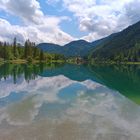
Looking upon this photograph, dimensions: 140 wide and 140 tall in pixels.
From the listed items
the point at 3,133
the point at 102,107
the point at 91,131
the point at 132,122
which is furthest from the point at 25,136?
the point at 102,107

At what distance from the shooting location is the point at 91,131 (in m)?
21.8

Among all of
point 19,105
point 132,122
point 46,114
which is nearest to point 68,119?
point 46,114

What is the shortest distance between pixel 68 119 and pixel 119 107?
10.2m

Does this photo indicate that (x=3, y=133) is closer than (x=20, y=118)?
Yes

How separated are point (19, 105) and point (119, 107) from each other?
11176mm

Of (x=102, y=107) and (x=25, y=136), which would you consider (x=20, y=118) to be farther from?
(x=102, y=107)

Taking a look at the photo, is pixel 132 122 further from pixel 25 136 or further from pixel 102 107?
pixel 25 136

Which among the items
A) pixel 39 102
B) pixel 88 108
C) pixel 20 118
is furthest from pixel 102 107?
pixel 20 118

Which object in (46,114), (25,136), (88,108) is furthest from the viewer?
(88,108)

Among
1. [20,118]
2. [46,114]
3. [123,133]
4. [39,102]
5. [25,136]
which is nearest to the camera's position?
[25,136]

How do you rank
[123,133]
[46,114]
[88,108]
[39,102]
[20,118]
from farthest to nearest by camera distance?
[39,102], [88,108], [46,114], [20,118], [123,133]

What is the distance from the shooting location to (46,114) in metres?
27.3

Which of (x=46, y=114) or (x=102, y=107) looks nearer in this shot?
(x=46, y=114)

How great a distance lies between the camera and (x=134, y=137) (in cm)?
2077
